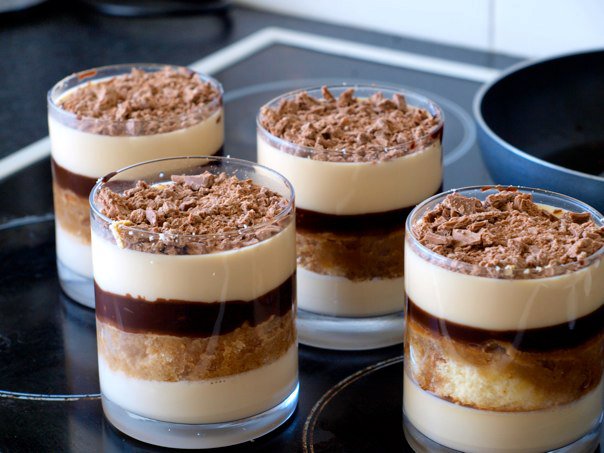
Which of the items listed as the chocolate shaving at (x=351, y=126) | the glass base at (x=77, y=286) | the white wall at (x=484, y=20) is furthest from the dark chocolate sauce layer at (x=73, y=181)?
the white wall at (x=484, y=20)

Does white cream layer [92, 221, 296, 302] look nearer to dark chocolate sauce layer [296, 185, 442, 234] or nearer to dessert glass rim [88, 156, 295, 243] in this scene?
dessert glass rim [88, 156, 295, 243]

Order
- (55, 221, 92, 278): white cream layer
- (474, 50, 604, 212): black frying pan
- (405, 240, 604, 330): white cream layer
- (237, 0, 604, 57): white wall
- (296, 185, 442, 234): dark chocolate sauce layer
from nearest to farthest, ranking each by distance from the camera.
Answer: (405, 240, 604, 330): white cream layer
(296, 185, 442, 234): dark chocolate sauce layer
(55, 221, 92, 278): white cream layer
(474, 50, 604, 212): black frying pan
(237, 0, 604, 57): white wall

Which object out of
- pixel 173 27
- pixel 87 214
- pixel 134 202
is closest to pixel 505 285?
pixel 134 202

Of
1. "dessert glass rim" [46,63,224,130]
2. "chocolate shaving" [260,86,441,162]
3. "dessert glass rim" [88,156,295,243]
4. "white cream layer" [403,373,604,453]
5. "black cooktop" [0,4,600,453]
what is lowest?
"black cooktop" [0,4,600,453]

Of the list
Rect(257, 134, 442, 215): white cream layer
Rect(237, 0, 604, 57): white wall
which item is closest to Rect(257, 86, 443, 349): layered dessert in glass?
Rect(257, 134, 442, 215): white cream layer

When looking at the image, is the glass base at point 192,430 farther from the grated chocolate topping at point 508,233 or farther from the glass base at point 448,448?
the grated chocolate topping at point 508,233

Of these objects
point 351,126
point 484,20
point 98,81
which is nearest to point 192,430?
point 351,126

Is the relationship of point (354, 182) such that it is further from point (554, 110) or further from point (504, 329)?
point (554, 110)
